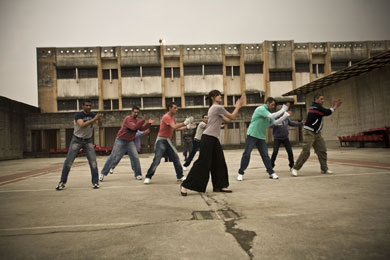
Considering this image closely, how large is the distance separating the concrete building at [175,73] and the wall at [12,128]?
4.72m

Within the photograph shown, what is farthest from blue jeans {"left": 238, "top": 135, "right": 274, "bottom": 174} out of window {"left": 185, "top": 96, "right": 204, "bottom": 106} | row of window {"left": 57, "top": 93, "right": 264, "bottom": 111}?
window {"left": 185, "top": 96, "right": 204, "bottom": 106}

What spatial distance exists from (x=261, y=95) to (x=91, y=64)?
2049 centimetres

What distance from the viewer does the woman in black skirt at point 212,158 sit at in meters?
4.64

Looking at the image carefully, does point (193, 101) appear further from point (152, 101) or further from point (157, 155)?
point (157, 155)

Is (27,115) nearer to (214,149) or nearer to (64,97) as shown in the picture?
(64,97)

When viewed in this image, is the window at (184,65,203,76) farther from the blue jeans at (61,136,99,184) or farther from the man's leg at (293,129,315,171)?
the blue jeans at (61,136,99,184)

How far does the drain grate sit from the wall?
82.5 feet

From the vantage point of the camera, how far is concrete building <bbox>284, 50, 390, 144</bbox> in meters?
17.4

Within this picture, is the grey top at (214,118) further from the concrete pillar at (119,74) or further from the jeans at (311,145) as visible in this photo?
the concrete pillar at (119,74)

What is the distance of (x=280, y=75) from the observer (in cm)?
3425

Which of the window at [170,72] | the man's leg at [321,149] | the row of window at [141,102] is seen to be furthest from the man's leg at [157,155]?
the window at [170,72]

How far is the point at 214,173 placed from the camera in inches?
196

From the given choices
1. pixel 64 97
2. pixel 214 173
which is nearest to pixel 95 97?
pixel 64 97

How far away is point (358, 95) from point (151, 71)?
22223mm
